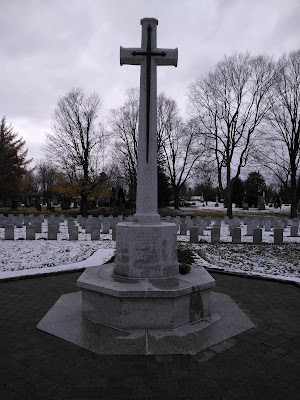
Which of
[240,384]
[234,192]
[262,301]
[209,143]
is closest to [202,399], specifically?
[240,384]

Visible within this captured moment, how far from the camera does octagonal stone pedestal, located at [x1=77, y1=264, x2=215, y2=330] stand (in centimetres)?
379

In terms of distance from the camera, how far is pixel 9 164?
3578 centimetres

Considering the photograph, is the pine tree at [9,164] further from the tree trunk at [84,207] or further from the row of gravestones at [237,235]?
the row of gravestones at [237,235]

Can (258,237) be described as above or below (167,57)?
below

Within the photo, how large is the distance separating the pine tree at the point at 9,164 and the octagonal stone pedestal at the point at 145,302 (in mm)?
35465

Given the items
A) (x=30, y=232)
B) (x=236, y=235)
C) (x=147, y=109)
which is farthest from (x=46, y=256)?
(x=236, y=235)

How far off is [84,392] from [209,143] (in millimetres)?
28764

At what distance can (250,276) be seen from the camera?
7031 mm

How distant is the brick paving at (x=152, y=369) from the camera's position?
102 inches

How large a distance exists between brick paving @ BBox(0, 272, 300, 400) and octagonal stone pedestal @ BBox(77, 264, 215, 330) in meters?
0.62

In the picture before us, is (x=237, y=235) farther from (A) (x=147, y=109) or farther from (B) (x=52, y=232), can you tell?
(A) (x=147, y=109)

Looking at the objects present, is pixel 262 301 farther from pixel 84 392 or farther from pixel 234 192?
pixel 234 192

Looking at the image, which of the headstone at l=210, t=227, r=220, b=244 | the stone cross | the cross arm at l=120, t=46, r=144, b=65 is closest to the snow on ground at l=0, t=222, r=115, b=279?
the stone cross

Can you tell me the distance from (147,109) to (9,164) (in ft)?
118
